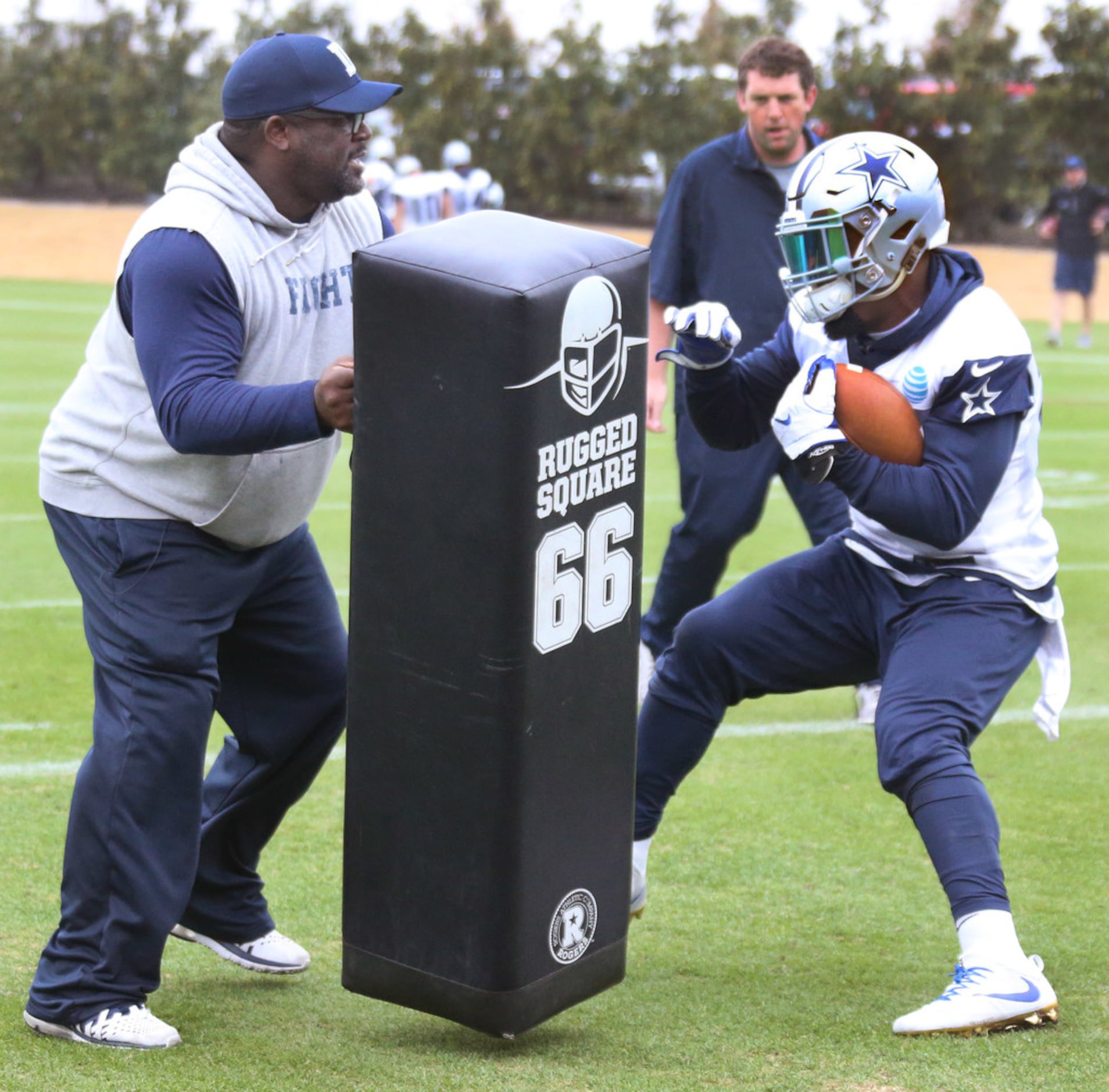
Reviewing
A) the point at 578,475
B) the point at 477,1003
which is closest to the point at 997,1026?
the point at 477,1003

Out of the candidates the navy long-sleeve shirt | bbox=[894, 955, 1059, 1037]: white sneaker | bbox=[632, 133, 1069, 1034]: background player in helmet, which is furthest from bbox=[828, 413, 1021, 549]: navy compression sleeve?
the navy long-sleeve shirt

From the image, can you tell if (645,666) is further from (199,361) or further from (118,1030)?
(199,361)

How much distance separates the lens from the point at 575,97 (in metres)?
32.0

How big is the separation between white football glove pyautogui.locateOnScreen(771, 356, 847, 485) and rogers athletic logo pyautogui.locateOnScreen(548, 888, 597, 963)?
94 cm

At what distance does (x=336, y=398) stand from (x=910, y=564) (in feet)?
4.50

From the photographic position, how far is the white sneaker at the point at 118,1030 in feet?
11.2

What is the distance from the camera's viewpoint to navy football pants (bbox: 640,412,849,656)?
20.1 feet

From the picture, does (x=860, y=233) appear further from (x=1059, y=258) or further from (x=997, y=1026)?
(x=1059, y=258)

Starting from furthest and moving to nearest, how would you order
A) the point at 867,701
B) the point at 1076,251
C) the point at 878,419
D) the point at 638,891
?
1. the point at 1076,251
2. the point at 867,701
3. the point at 638,891
4. the point at 878,419

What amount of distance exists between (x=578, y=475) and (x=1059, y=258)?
54.1ft

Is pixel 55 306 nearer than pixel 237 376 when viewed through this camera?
No

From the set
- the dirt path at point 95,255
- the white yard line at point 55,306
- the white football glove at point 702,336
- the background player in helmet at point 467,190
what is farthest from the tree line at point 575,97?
the white football glove at point 702,336

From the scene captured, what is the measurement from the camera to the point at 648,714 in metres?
4.14

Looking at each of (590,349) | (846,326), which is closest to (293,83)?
(590,349)
